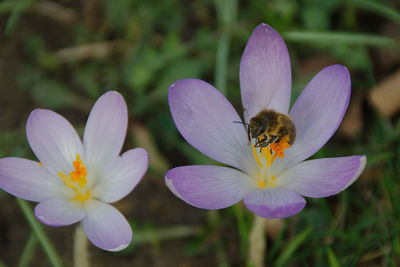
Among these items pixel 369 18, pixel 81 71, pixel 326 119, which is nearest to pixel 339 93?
pixel 326 119

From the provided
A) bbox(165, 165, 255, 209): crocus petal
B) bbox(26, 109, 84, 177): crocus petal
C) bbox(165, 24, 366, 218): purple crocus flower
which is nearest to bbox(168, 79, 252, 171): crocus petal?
bbox(165, 24, 366, 218): purple crocus flower

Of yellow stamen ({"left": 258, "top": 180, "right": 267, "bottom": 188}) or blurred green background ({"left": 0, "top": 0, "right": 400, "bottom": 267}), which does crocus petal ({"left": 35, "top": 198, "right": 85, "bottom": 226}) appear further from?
yellow stamen ({"left": 258, "top": 180, "right": 267, "bottom": 188})

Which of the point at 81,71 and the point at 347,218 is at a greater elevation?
the point at 81,71

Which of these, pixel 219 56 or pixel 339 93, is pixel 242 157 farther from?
pixel 219 56

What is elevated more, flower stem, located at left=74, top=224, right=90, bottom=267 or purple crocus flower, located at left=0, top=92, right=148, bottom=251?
purple crocus flower, located at left=0, top=92, right=148, bottom=251

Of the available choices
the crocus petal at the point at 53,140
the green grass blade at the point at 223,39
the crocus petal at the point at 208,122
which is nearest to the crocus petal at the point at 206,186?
the crocus petal at the point at 208,122

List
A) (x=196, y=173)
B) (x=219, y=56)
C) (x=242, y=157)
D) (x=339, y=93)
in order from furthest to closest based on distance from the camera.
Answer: (x=219, y=56) < (x=242, y=157) < (x=339, y=93) < (x=196, y=173)
